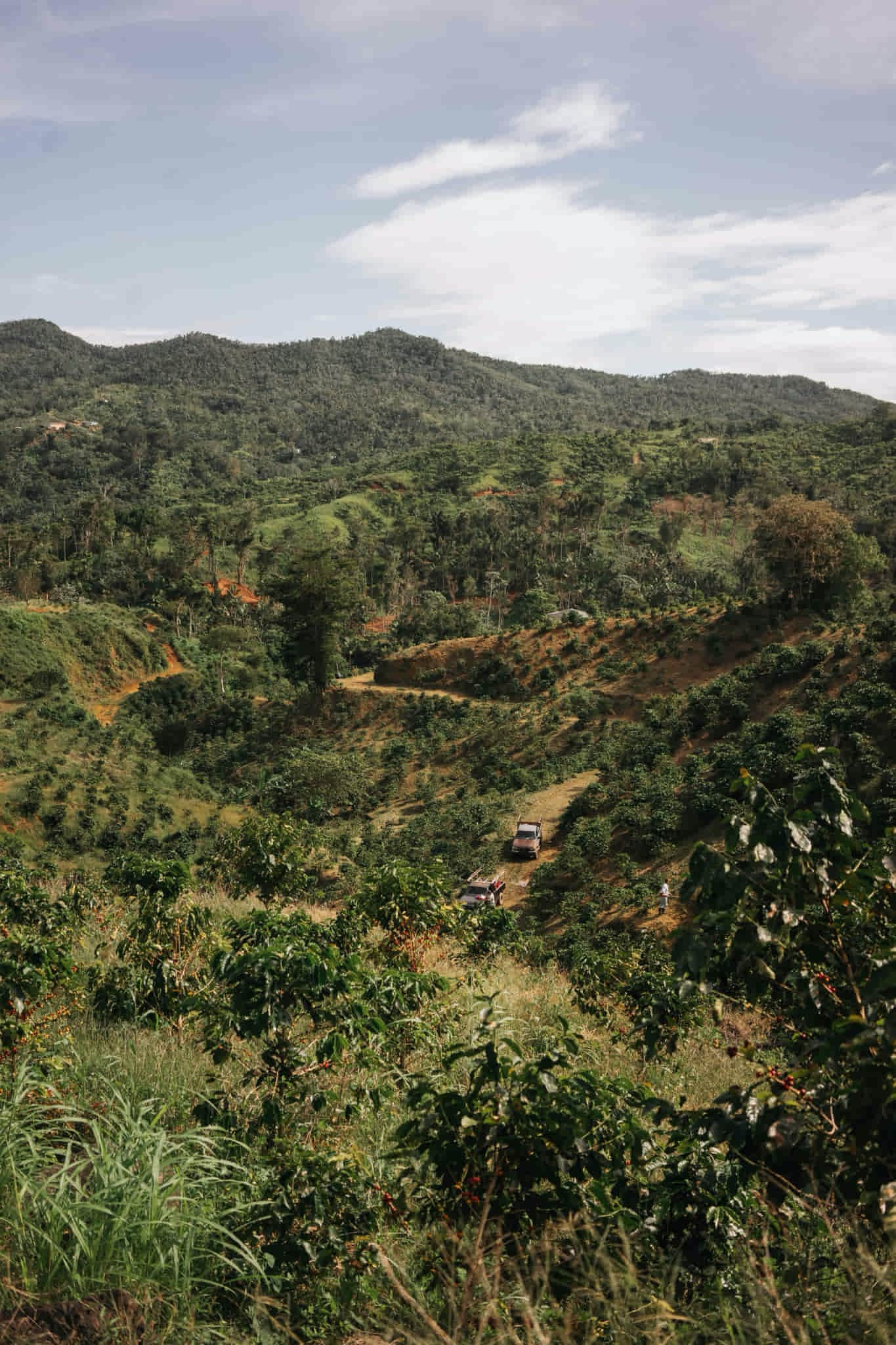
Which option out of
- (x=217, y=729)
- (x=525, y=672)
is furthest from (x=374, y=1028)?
(x=217, y=729)

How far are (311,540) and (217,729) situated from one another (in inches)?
1288

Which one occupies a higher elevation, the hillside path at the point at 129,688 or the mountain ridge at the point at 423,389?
the mountain ridge at the point at 423,389

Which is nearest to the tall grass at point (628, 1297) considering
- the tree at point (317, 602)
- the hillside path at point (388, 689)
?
the hillside path at point (388, 689)

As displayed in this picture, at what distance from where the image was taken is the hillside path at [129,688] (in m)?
40.2

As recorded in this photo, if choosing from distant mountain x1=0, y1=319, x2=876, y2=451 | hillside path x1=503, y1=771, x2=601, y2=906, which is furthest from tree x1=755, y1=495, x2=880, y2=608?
distant mountain x1=0, y1=319, x2=876, y2=451

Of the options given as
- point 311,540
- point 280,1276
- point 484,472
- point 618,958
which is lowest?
Result: point 618,958

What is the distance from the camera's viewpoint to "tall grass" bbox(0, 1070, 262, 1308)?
267 cm

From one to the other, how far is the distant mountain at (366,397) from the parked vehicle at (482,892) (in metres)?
120

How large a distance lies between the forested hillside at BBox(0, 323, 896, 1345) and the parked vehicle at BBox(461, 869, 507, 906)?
45 cm

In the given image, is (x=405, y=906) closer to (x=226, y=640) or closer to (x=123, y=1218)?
(x=123, y=1218)

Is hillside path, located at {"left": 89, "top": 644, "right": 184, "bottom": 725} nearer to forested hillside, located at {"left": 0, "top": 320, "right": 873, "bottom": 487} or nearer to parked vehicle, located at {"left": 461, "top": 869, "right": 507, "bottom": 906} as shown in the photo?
parked vehicle, located at {"left": 461, "top": 869, "right": 507, "bottom": 906}

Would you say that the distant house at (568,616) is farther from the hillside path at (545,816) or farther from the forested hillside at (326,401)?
the forested hillside at (326,401)

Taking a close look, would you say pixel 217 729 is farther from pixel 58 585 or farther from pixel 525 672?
pixel 58 585

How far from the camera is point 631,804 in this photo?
861 inches
